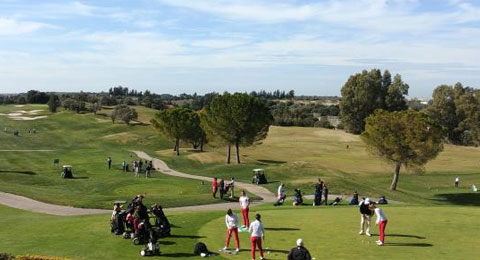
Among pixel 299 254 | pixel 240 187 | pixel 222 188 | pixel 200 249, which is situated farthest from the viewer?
pixel 240 187

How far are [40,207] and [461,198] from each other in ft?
139

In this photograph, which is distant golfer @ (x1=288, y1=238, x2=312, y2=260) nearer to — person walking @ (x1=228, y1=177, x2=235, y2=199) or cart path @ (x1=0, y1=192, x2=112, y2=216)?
cart path @ (x1=0, y1=192, x2=112, y2=216)

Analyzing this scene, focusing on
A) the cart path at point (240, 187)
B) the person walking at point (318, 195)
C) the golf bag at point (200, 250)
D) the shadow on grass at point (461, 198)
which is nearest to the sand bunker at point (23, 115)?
the cart path at point (240, 187)

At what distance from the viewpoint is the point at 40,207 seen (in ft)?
124

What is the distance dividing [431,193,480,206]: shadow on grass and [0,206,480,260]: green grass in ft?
70.5

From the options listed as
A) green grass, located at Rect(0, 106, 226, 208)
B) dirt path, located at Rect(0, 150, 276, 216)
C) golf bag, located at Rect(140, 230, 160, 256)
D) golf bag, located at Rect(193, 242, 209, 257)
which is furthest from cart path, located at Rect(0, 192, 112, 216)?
golf bag, located at Rect(193, 242, 209, 257)

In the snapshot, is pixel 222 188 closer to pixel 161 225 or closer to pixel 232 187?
pixel 232 187

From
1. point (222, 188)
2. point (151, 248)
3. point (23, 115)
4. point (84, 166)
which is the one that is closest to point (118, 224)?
point (151, 248)

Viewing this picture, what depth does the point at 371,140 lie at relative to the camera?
5562 cm

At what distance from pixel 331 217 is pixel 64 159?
57.5 meters

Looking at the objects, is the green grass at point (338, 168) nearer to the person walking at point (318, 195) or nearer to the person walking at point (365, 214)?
the person walking at point (318, 195)

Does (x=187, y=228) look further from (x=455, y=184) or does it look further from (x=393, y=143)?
(x=455, y=184)

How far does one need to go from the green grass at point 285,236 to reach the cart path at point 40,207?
3134mm

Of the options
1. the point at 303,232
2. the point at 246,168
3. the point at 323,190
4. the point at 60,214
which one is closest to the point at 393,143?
the point at 323,190
